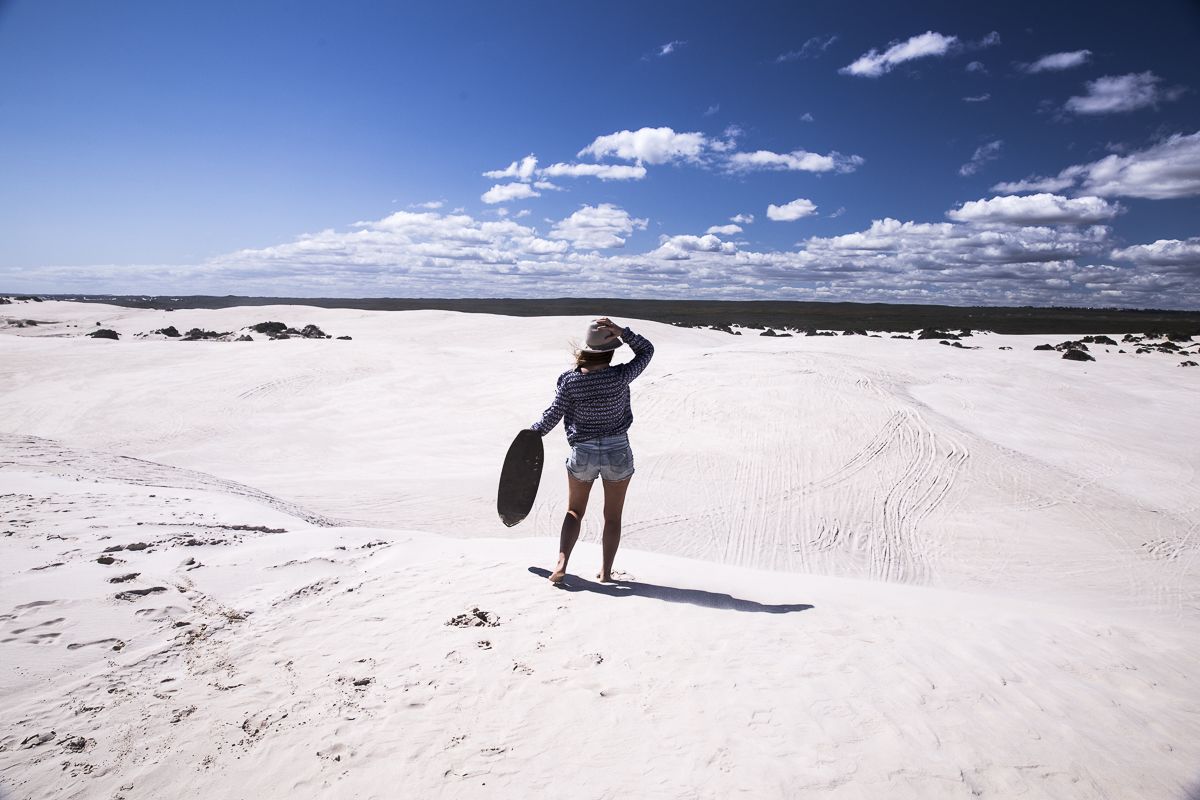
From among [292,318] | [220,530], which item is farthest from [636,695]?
[292,318]

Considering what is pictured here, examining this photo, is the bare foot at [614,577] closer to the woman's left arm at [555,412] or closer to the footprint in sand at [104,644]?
the woman's left arm at [555,412]

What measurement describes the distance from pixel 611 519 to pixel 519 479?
0.96m

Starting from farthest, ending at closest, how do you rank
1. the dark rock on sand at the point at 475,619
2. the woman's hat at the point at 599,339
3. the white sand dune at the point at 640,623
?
the woman's hat at the point at 599,339 → the dark rock on sand at the point at 475,619 → the white sand dune at the point at 640,623

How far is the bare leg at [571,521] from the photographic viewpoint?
473cm

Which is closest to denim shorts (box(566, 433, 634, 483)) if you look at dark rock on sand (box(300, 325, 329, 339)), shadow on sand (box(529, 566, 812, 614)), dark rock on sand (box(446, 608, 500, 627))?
shadow on sand (box(529, 566, 812, 614))

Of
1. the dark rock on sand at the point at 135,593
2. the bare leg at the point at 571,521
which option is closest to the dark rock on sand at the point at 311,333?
the dark rock on sand at the point at 135,593

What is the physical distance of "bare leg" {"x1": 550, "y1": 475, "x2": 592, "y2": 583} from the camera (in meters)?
4.73

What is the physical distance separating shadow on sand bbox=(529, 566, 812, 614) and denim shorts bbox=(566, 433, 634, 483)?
2.79 feet

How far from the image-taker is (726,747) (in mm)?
2793

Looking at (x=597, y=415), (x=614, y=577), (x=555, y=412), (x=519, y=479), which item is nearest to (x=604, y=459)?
(x=597, y=415)

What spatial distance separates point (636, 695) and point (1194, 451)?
1349cm

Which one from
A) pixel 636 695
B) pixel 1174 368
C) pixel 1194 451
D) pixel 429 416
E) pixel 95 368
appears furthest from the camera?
pixel 1174 368

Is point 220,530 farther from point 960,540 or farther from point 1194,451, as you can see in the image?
point 1194,451

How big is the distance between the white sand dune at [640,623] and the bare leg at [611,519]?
192mm
